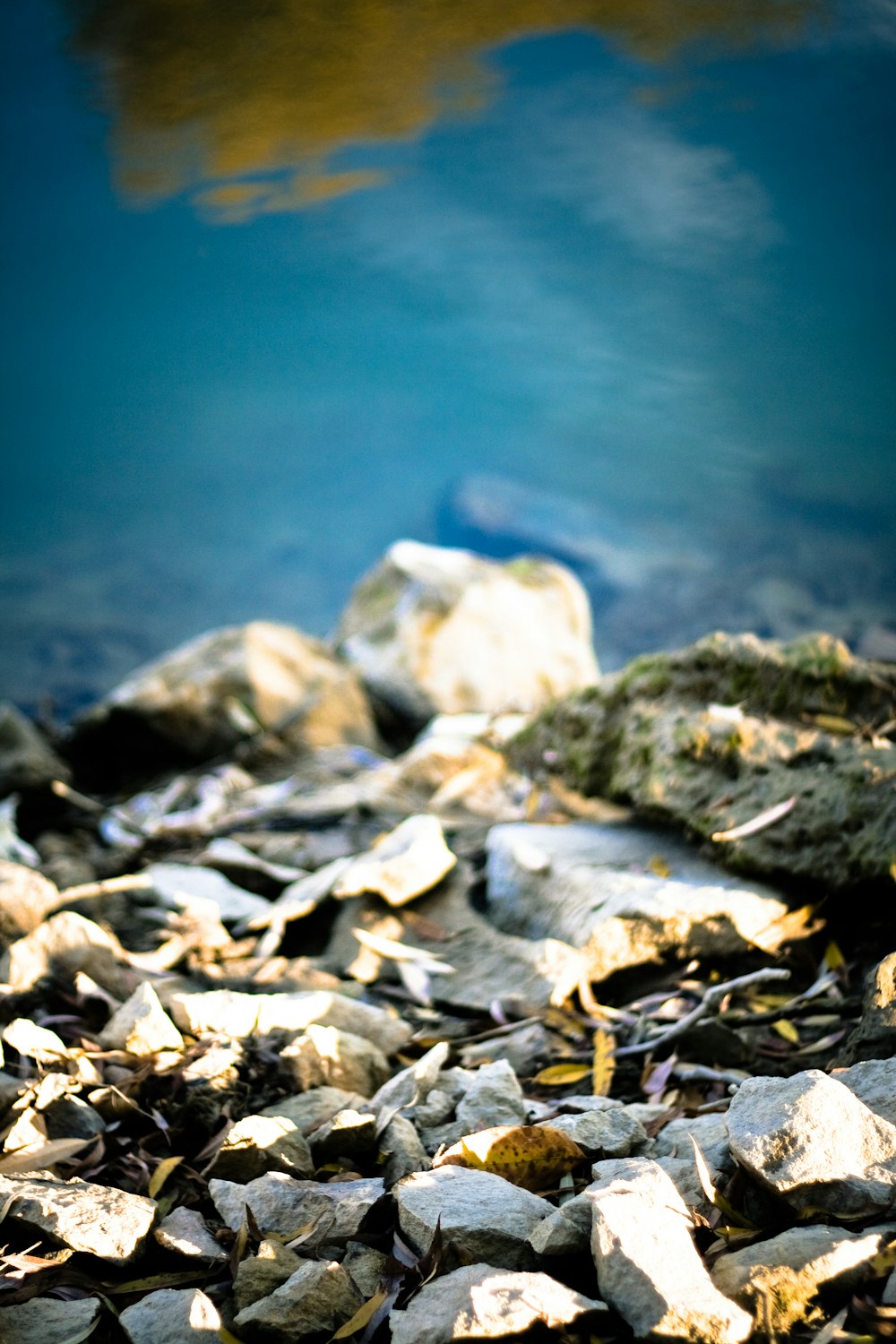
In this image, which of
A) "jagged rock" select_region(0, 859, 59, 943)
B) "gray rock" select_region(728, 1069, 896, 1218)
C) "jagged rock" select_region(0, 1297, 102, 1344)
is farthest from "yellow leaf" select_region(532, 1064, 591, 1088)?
"jagged rock" select_region(0, 859, 59, 943)

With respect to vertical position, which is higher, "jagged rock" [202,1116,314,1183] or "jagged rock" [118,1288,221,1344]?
"jagged rock" [118,1288,221,1344]

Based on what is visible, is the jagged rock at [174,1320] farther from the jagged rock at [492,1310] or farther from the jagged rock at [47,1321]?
the jagged rock at [492,1310]

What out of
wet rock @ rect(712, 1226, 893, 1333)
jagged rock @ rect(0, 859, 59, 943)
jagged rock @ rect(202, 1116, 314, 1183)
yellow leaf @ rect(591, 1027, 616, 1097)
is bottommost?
yellow leaf @ rect(591, 1027, 616, 1097)

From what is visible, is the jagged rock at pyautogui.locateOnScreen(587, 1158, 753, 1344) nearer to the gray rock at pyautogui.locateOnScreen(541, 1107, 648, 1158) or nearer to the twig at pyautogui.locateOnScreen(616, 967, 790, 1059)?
the gray rock at pyautogui.locateOnScreen(541, 1107, 648, 1158)

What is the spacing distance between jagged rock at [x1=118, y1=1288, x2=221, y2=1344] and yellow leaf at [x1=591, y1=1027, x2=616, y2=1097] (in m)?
0.74

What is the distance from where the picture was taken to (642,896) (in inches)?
72.6

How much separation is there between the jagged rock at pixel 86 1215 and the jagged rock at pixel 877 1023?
102cm

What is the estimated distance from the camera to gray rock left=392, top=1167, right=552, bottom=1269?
100 centimetres

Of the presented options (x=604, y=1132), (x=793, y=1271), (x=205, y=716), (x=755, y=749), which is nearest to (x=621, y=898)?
(x=755, y=749)

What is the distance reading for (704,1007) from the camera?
1.66m

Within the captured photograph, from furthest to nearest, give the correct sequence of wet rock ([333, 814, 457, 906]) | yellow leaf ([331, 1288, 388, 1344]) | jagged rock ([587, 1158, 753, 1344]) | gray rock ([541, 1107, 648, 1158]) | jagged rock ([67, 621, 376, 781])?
jagged rock ([67, 621, 376, 781]), wet rock ([333, 814, 457, 906]), gray rock ([541, 1107, 648, 1158]), yellow leaf ([331, 1288, 388, 1344]), jagged rock ([587, 1158, 753, 1344])

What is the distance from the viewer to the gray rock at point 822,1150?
98 cm

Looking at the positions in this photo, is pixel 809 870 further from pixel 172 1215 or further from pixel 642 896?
pixel 172 1215

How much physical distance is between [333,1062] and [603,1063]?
476mm
